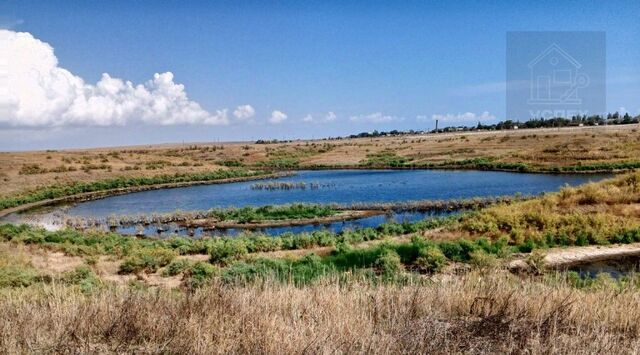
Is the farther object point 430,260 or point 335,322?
point 430,260

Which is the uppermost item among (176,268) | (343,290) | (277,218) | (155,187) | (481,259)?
(343,290)

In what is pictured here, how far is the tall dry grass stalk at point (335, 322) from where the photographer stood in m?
4.95

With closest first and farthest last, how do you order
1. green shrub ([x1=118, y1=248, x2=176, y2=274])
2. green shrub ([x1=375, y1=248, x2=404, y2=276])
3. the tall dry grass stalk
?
the tall dry grass stalk
green shrub ([x1=375, y1=248, x2=404, y2=276])
green shrub ([x1=118, y1=248, x2=176, y2=274])

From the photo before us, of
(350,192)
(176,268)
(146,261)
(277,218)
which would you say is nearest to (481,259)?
(176,268)

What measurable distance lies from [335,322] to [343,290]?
1.53 metres

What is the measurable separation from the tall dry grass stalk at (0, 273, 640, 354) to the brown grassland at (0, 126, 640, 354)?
0.9 inches

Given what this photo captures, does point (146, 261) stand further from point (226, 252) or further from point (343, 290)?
point (343, 290)

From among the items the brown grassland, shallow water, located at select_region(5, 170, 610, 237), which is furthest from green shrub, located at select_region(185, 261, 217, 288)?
shallow water, located at select_region(5, 170, 610, 237)

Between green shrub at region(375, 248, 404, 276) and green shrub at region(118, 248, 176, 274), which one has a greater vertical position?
green shrub at region(375, 248, 404, 276)

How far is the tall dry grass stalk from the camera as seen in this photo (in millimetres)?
4945

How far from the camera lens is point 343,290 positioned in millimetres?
7008

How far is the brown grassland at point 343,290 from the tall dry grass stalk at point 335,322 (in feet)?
0.08

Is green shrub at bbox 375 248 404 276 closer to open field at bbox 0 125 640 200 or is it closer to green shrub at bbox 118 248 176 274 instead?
green shrub at bbox 118 248 176 274

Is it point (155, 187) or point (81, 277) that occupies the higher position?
point (81, 277)
